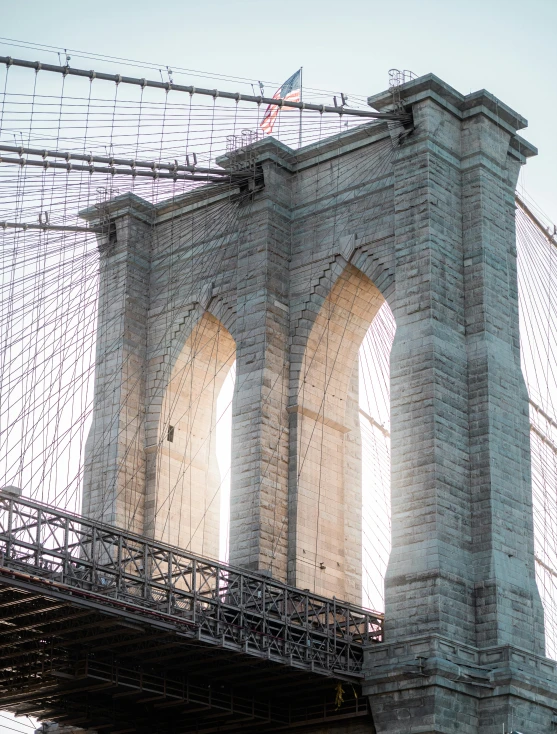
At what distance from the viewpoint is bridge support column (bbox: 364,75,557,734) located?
40.6 meters

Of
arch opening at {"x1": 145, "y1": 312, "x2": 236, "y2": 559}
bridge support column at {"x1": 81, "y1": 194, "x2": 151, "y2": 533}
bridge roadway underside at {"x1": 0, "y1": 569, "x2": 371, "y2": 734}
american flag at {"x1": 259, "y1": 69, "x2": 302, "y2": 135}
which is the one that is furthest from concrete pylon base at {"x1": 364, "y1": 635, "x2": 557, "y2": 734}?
american flag at {"x1": 259, "y1": 69, "x2": 302, "y2": 135}

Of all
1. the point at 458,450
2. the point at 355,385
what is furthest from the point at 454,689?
the point at 355,385

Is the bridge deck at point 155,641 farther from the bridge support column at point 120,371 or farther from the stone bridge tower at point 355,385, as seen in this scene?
the bridge support column at point 120,371

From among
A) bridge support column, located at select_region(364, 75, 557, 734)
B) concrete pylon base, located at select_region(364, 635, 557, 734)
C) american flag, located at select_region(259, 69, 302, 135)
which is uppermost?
american flag, located at select_region(259, 69, 302, 135)

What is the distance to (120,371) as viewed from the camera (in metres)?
52.3

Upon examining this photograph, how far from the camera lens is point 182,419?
172 ft

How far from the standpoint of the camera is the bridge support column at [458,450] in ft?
133

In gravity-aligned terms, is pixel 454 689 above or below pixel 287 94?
below

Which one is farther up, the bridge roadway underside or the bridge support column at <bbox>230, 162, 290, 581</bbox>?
the bridge support column at <bbox>230, 162, 290, 581</bbox>

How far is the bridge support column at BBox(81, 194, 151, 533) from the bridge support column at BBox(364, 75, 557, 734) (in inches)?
440

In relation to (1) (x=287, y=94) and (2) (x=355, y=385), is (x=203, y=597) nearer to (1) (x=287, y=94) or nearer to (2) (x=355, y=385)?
(2) (x=355, y=385)

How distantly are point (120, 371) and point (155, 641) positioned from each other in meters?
15.2

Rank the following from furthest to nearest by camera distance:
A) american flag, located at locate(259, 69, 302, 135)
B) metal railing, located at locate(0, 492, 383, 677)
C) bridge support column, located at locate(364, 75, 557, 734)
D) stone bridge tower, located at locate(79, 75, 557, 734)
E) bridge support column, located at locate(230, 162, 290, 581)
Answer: american flag, located at locate(259, 69, 302, 135) < bridge support column, located at locate(230, 162, 290, 581) < stone bridge tower, located at locate(79, 75, 557, 734) < bridge support column, located at locate(364, 75, 557, 734) < metal railing, located at locate(0, 492, 383, 677)

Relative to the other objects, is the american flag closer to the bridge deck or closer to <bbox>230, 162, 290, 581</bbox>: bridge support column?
<bbox>230, 162, 290, 581</bbox>: bridge support column
